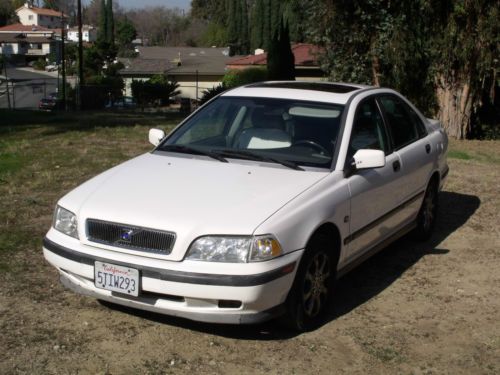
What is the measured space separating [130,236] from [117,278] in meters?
0.26

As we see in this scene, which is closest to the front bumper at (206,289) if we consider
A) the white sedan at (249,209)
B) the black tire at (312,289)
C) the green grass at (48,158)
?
the white sedan at (249,209)

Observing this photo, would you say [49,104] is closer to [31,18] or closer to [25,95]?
[25,95]

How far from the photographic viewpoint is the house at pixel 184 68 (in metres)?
52.9

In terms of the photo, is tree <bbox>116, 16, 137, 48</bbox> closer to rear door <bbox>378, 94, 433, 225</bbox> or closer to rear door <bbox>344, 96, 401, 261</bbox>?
rear door <bbox>378, 94, 433, 225</bbox>

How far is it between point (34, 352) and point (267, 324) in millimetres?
1470

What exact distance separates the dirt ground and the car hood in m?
0.66

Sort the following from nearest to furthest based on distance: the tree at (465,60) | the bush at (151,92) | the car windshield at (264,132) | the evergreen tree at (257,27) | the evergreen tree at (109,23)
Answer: the car windshield at (264,132)
the tree at (465,60)
the bush at (151,92)
the evergreen tree at (257,27)
the evergreen tree at (109,23)

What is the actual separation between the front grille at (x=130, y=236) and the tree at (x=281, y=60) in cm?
2499

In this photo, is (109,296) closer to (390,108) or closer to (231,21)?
(390,108)

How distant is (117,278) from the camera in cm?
409

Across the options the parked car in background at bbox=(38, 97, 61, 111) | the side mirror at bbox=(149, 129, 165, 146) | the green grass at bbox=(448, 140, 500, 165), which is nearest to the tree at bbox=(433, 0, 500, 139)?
the green grass at bbox=(448, 140, 500, 165)

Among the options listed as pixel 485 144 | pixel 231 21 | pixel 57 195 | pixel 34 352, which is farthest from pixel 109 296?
pixel 231 21

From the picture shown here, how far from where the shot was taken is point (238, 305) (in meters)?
4.00

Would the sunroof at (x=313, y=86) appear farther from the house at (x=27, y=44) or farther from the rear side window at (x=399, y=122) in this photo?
the house at (x=27, y=44)
